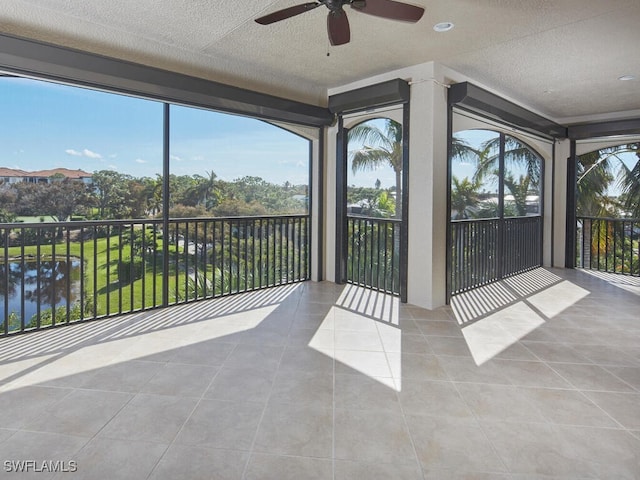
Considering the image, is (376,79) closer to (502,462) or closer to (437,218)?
(437,218)

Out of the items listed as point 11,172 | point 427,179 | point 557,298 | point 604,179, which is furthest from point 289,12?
point 604,179

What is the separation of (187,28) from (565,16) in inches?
117

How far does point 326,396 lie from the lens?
230 cm

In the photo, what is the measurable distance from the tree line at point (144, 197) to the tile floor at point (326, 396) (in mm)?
1257

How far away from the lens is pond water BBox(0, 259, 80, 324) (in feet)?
10.8

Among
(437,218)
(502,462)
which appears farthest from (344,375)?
(437,218)

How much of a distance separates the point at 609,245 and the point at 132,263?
7073mm

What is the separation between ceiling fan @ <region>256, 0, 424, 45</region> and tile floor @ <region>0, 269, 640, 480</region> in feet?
7.44

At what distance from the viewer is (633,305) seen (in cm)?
438

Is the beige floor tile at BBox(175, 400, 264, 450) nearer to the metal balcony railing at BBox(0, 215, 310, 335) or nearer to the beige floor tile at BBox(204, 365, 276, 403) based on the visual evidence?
the beige floor tile at BBox(204, 365, 276, 403)

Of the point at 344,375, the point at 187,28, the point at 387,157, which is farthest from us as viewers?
the point at 387,157

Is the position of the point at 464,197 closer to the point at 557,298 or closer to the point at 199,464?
the point at 557,298

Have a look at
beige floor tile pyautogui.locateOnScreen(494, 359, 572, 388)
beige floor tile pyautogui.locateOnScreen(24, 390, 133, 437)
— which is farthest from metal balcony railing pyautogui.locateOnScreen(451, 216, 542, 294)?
beige floor tile pyautogui.locateOnScreen(24, 390, 133, 437)

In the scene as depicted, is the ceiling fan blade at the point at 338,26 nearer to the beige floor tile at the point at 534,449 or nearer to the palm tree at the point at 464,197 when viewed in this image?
the beige floor tile at the point at 534,449
